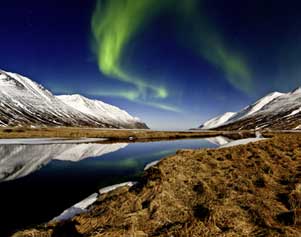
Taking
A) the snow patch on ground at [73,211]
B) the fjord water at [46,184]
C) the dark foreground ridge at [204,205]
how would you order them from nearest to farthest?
1. the dark foreground ridge at [204,205]
2. the snow patch on ground at [73,211]
3. the fjord water at [46,184]

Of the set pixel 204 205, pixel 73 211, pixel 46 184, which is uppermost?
pixel 204 205

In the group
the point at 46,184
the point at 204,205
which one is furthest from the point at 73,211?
the point at 46,184

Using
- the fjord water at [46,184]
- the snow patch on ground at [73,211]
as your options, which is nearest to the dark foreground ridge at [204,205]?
the snow patch on ground at [73,211]

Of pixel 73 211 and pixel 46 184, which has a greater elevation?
pixel 46 184

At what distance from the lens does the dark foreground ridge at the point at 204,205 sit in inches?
380

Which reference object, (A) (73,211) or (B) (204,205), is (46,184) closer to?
(A) (73,211)

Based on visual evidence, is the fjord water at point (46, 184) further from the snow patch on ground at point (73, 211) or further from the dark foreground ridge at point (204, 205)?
the dark foreground ridge at point (204, 205)

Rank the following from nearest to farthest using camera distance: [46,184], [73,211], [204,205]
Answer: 1. [204,205]
2. [73,211]
3. [46,184]

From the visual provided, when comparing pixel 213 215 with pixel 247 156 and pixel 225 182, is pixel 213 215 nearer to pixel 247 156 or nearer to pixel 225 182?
pixel 225 182

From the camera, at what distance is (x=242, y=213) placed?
10.7 meters

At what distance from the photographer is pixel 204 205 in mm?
11422

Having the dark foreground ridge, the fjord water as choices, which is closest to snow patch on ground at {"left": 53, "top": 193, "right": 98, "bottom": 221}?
the fjord water

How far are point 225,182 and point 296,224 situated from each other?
5.50 m

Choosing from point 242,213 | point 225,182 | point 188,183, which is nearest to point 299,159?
point 225,182
